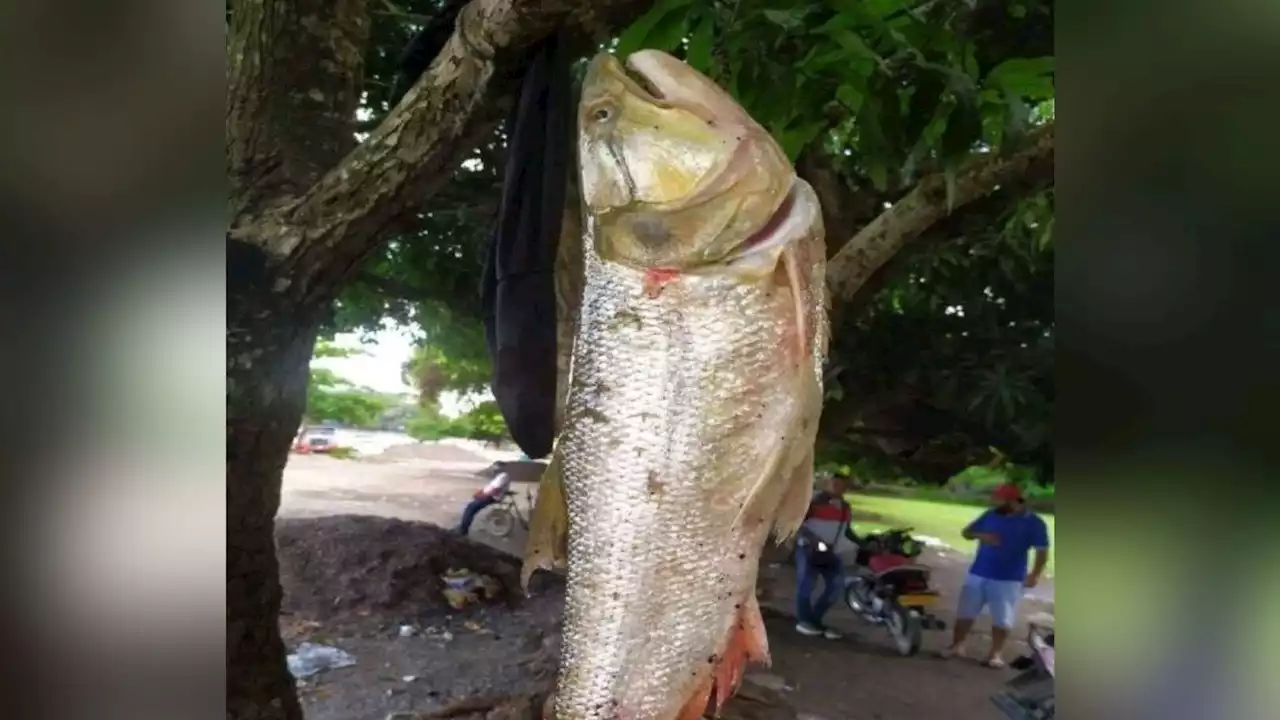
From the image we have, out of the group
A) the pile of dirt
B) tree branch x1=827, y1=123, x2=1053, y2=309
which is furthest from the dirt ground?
tree branch x1=827, y1=123, x2=1053, y2=309

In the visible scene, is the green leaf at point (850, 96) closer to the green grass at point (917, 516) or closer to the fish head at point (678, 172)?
the fish head at point (678, 172)

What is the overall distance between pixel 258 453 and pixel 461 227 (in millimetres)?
389

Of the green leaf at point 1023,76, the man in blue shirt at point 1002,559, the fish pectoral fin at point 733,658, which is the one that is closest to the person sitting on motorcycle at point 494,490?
the fish pectoral fin at point 733,658

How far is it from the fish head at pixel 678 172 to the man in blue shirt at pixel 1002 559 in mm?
501

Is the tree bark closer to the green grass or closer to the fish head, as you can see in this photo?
the fish head

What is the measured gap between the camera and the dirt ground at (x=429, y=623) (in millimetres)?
1210

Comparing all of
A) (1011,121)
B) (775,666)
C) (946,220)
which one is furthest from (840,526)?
(1011,121)

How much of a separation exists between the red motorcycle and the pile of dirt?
41 cm
